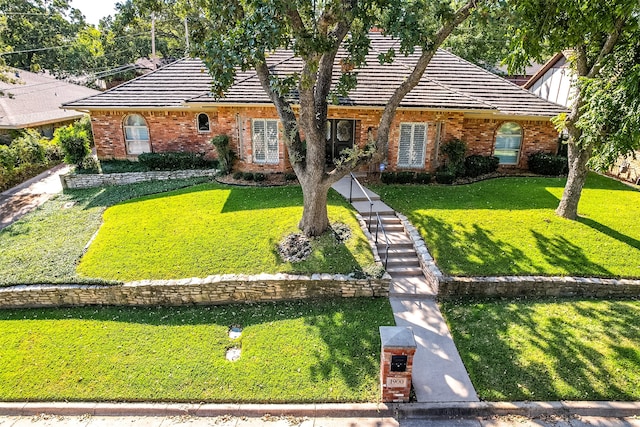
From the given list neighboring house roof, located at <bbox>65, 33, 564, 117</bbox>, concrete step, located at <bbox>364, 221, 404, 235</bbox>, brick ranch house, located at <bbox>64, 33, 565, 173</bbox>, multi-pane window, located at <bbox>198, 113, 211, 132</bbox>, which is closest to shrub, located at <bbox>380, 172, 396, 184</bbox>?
brick ranch house, located at <bbox>64, 33, 565, 173</bbox>

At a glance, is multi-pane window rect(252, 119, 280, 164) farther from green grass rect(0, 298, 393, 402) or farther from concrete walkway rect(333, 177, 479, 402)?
green grass rect(0, 298, 393, 402)

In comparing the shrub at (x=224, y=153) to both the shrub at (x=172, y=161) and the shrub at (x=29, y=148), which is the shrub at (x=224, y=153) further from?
the shrub at (x=29, y=148)

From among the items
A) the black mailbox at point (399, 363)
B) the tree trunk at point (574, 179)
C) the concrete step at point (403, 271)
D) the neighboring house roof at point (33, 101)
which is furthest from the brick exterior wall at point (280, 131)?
the black mailbox at point (399, 363)

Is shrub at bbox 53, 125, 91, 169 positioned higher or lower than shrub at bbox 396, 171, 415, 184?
higher

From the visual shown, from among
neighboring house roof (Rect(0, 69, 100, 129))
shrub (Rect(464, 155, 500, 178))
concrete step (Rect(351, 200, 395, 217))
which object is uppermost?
neighboring house roof (Rect(0, 69, 100, 129))

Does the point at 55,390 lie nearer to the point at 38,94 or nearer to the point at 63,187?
the point at 63,187

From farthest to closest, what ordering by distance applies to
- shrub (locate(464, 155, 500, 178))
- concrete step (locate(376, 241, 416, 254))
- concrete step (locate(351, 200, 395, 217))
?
1. shrub (locate(464, 155, 500, 178))
2. concrete step (locate(351, 200, 395, 217))
3. concrete step (locate(376, 241, 416, 254))

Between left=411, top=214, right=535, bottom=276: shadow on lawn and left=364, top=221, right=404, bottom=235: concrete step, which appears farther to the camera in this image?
left=364, top=221, right=404, bottom=235: concrete step
